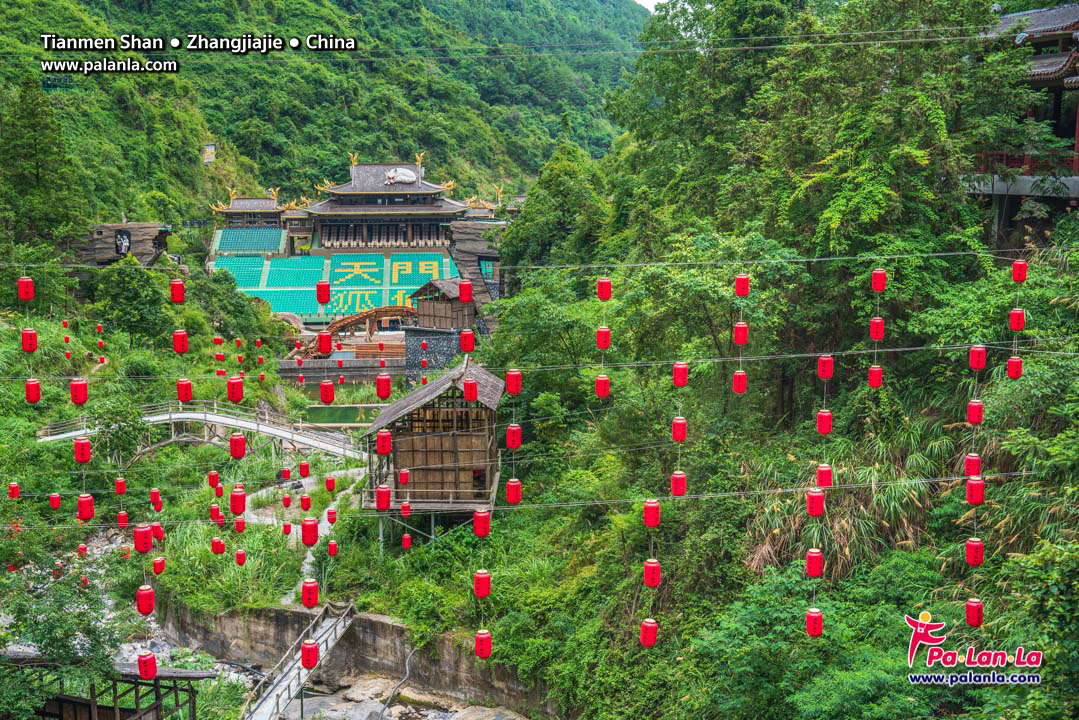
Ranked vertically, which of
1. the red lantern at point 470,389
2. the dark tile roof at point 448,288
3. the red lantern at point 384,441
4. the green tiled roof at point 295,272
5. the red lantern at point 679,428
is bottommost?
the red lantern at point 384,441

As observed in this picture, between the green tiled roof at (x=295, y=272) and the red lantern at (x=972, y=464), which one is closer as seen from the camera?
the red lantern at (x=972, y=464)

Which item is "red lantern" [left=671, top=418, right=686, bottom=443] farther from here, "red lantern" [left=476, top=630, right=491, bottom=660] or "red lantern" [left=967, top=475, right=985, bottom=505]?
"red lantern" [left=476, top=630, right=491, bottom=660]

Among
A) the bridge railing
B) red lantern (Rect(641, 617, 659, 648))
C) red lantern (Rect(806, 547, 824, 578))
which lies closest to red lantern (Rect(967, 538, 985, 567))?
red lantern (Rect(806, 547, 824, 578))

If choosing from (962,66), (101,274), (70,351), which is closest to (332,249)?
(101,274)

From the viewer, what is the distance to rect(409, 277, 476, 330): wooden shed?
105ft

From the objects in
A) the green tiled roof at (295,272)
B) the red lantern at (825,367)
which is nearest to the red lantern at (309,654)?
the red lantern at (825,367)

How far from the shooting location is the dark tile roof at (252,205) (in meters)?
50.3

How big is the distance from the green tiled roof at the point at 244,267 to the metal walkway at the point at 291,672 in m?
29.3

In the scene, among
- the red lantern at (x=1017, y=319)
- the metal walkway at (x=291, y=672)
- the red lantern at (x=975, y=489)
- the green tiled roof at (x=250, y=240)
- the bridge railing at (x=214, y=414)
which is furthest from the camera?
the green tiled roof at (x=250, y=240)

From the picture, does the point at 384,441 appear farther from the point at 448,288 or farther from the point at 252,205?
the point at 252,205

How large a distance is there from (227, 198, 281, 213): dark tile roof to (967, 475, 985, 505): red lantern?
137 ft

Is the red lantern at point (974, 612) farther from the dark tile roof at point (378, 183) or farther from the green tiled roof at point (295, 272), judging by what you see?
the dark tile roof at point (378, 183)

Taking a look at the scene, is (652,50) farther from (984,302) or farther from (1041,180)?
(984,302)

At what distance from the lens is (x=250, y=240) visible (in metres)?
49.2
